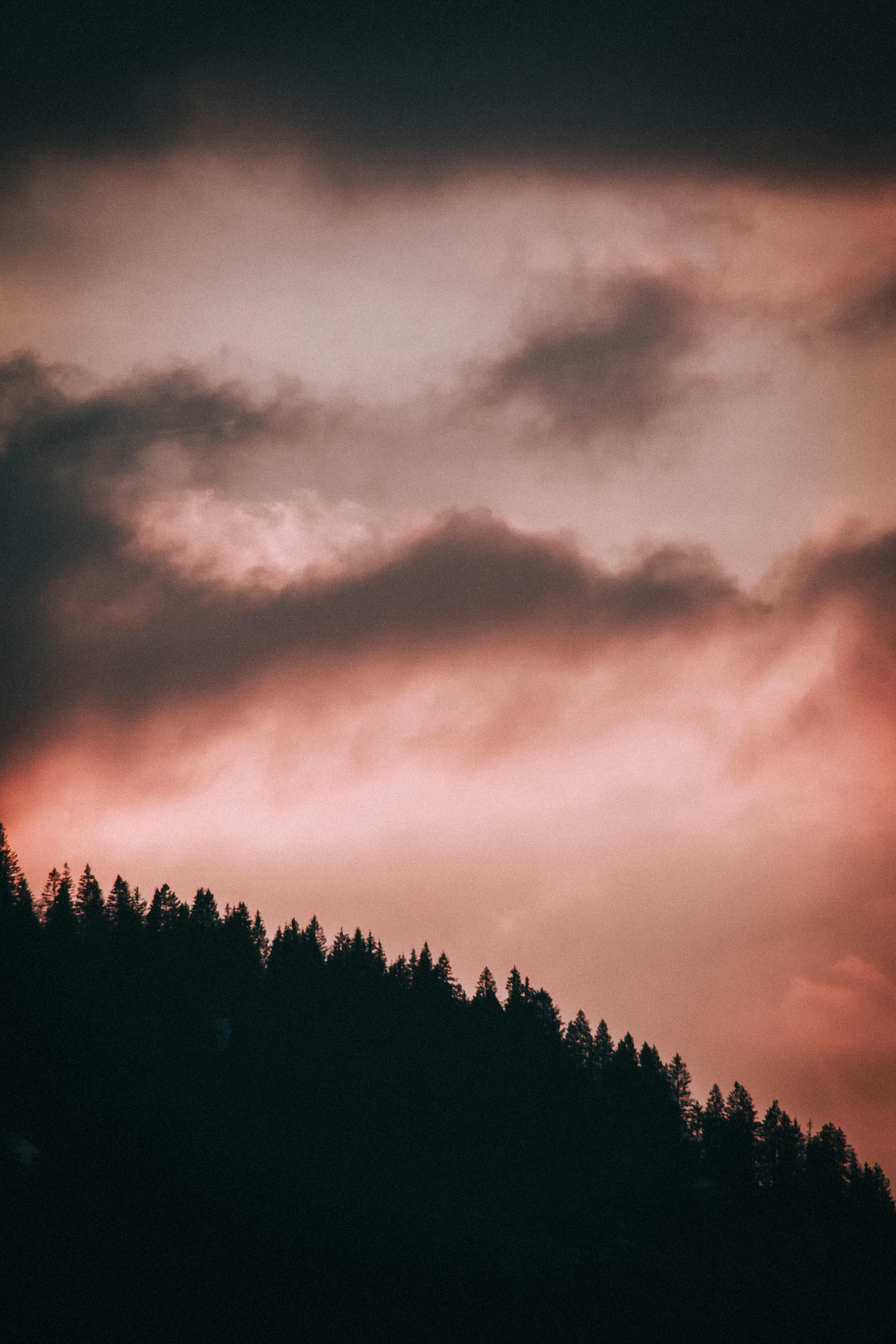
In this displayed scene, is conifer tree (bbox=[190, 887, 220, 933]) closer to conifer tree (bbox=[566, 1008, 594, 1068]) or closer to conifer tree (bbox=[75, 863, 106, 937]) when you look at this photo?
conifer tree (bbox=[75, 863, 106, 937])

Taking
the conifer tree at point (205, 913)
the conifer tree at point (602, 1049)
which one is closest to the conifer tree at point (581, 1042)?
the conifer tree at point (602, 1049)

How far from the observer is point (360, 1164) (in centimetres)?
12762

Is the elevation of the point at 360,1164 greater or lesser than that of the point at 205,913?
lesser

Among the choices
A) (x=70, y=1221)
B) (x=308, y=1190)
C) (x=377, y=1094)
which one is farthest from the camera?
(x=377, y=1094)

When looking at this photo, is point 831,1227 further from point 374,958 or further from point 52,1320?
point 52,1320

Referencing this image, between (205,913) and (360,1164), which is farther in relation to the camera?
(205,913)

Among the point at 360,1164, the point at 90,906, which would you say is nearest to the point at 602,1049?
the point at 360,1164

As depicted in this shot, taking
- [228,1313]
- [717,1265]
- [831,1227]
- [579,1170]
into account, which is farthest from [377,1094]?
[831,1227]

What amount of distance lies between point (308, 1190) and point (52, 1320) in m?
33.0

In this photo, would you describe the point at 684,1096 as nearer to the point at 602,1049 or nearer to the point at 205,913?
the point at 602,1049

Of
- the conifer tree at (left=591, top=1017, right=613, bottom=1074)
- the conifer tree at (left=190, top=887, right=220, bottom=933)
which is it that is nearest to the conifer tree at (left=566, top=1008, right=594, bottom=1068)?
the conifer tree at (left=591, top=1017, right=613, bottom=1074)

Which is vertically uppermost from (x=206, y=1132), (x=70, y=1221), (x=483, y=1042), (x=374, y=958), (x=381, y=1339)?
(x=374, y=958)

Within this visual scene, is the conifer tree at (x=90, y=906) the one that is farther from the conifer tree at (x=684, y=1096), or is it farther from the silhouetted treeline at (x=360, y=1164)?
the conifer tree at (x=684, y=1096)

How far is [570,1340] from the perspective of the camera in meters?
111
